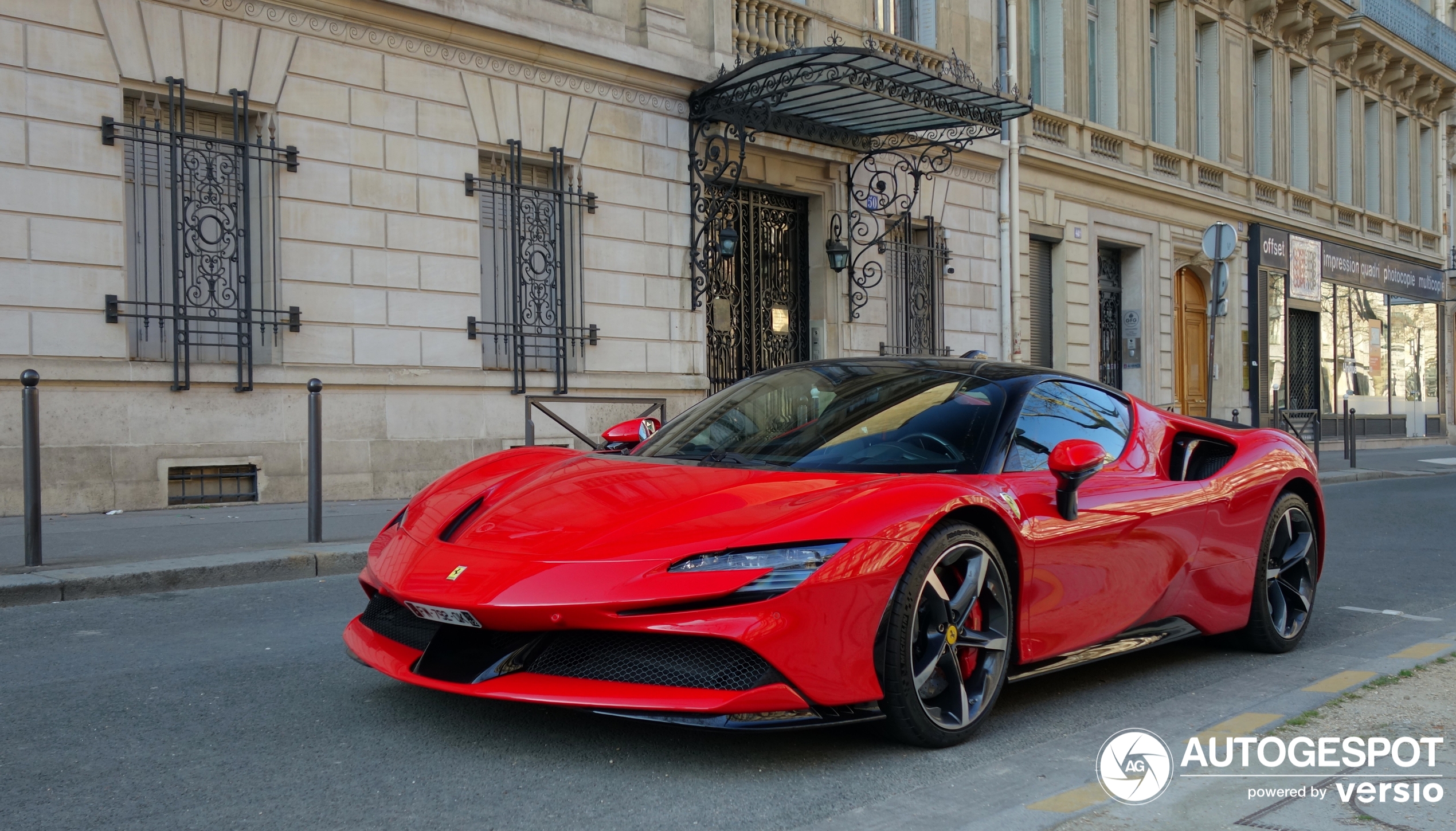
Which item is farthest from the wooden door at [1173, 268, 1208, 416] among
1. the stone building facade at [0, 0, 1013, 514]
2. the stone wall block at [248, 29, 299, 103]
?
the stone wall block at [248, 29, 299, 103]

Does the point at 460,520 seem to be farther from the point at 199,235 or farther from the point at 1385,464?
the point at 1385,464

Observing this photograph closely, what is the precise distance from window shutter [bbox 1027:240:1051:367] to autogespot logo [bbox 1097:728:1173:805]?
1699 centimetres

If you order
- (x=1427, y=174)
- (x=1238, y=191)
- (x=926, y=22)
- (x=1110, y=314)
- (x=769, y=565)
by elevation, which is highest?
(x=1427, y=174)

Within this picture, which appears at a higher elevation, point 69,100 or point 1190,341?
point 69,100

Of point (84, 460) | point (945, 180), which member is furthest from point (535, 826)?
point (945, 180)

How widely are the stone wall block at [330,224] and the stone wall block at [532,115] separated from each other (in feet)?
6.51

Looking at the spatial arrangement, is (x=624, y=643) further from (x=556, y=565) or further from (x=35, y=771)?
(x=35, y=771)

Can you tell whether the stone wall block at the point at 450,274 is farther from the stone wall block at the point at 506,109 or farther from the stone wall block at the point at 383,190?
the stone wall block at the point at 506,109

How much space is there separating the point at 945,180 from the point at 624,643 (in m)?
16.0

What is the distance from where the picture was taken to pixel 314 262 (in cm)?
1123

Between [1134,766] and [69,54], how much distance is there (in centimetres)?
976

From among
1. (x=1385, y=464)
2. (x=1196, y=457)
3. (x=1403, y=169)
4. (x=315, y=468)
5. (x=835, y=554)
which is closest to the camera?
(x=835, y=554)

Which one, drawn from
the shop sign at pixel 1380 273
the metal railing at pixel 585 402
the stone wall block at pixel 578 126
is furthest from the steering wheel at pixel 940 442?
the shop sign at pixel 1380 273

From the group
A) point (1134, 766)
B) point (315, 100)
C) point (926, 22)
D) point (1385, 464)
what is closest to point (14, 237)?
point (315, 100)
